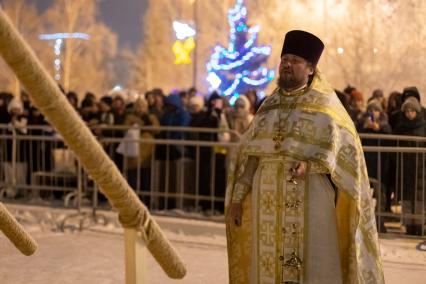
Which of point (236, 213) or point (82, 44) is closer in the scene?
point (236, 213)

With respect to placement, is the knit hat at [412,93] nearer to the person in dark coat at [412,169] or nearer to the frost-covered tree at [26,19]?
the person in dark coat at [412,169]

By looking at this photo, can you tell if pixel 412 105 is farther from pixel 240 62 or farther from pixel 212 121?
pixel 240 62

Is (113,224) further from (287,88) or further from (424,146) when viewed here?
(287,88)

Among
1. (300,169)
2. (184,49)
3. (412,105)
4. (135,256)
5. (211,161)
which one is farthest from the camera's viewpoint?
(184,49)

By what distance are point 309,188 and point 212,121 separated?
5984 millimetres

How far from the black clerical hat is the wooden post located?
6.91 ft

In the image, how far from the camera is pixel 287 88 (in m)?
4.79

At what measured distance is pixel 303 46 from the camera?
15.7 feet

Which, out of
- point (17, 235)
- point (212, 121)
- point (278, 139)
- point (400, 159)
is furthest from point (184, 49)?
point (17, 235)

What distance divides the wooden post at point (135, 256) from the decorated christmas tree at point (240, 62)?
67.8 feet

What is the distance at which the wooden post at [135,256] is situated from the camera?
305 cm

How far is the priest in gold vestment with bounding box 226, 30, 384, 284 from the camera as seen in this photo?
185 inches

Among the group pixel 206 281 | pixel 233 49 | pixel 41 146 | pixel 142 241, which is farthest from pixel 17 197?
pixel 233 49

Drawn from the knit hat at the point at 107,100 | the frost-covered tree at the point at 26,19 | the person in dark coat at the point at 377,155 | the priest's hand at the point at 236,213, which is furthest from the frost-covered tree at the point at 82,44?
the priest's hand at the point at 236,213
